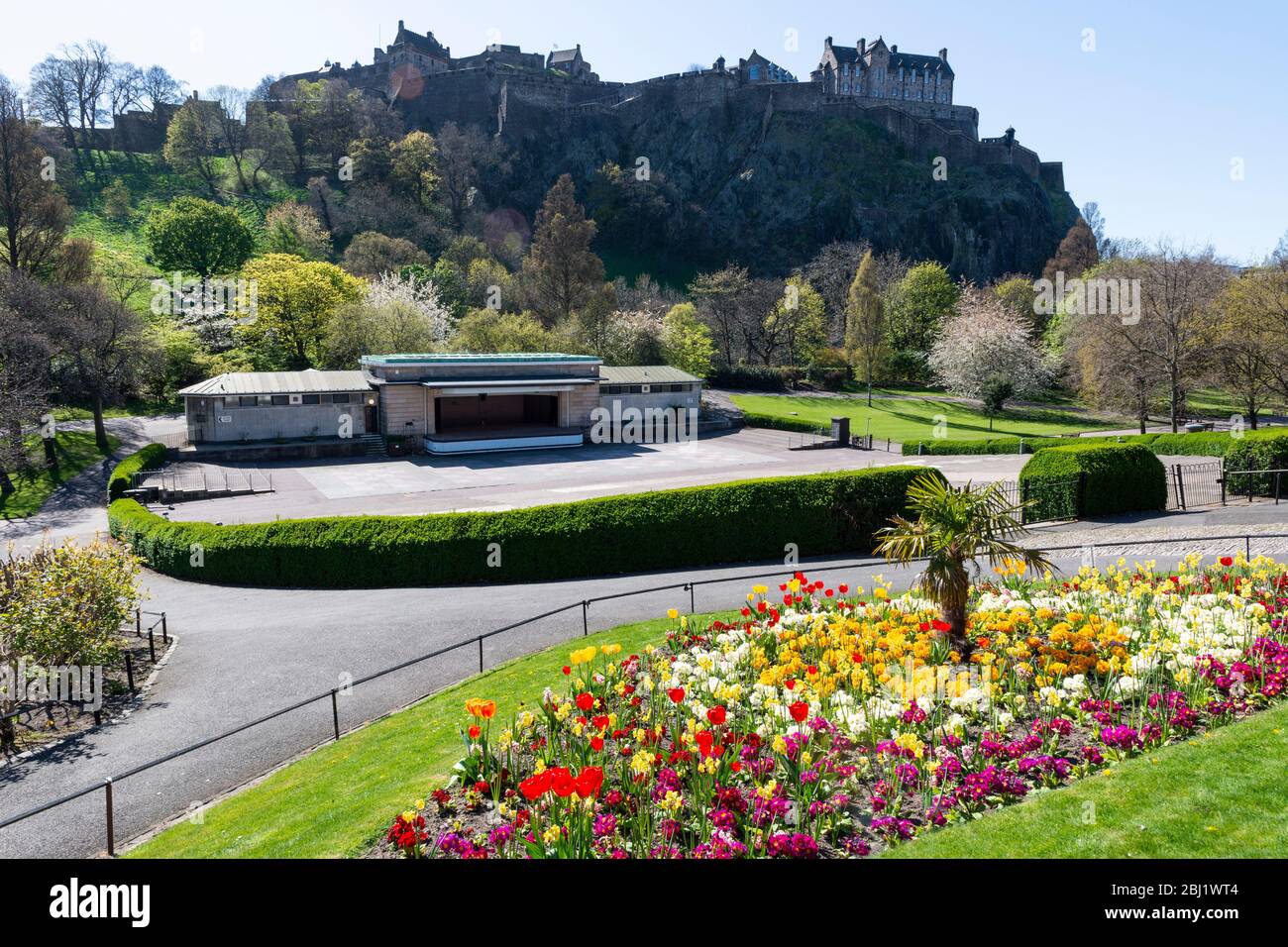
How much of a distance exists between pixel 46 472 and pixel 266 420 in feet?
31.2

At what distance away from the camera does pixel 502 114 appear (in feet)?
373

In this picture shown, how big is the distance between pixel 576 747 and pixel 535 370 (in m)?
40.9

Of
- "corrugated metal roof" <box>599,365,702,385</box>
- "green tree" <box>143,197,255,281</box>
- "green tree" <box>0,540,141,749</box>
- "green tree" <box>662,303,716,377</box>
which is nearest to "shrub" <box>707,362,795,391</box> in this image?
"green tree" <box>662,303,716,377</box>

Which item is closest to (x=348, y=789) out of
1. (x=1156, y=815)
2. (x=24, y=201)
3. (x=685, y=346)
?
(x=1156, y=815)

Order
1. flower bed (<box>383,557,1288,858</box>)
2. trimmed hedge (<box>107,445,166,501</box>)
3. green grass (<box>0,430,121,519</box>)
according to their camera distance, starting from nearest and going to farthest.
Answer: flower bed (<box>383,557,1288,858</box>) → trimmed hedge (<box>107,445,166,501</box>) → green grass (<box>0,430,121,519</box>)

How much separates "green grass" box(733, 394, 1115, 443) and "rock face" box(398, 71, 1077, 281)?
4529cm

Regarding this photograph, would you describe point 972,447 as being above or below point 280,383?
below

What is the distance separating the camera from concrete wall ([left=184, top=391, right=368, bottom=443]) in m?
40.2

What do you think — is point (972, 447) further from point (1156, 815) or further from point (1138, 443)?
point (1156, 815)

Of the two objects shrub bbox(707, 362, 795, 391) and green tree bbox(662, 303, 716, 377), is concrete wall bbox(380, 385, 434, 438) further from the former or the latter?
shrub bbox(707, 362, 795, 391)

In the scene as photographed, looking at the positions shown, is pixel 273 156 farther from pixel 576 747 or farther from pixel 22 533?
pixel 576 747

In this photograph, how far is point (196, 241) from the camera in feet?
230

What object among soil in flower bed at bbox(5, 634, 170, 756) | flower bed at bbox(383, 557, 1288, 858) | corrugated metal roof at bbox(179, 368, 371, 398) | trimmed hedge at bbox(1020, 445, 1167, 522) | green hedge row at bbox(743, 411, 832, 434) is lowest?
soil in flower bed at bbox(5, 634, 170, 756)

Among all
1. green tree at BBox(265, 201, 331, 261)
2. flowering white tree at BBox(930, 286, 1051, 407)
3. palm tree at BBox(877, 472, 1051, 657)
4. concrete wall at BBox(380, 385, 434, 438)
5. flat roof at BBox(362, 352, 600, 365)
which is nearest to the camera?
palm tree at BBox(877, 472, 1051, 657)
